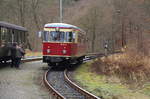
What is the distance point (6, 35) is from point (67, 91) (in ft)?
28.7

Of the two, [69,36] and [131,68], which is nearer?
[131,68]

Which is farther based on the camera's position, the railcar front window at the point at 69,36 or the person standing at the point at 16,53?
the railcar front window at the point at 69,36

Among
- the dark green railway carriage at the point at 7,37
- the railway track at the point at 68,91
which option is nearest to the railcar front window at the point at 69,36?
the dark green railway carriage at the point at 7,37

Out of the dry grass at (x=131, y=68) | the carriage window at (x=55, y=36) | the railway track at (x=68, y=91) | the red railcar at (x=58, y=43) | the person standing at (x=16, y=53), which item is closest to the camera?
the railway track at (x=68, y=91)

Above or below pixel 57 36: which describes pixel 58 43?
below

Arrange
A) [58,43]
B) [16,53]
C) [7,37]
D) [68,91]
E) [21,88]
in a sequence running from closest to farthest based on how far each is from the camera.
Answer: [68,91], [21,88], [16,53], [7,37], [58,43]

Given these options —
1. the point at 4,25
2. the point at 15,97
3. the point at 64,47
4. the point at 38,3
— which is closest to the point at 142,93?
the point at 15,97

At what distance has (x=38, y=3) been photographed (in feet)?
144

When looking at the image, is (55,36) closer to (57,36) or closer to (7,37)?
(57,36)

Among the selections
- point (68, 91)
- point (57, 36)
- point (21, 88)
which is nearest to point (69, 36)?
point (57, 36)

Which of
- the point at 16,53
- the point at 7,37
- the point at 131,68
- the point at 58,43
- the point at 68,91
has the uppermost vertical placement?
the point at 7,37

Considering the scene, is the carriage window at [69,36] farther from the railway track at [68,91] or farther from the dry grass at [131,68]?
the railway track at [68,91]

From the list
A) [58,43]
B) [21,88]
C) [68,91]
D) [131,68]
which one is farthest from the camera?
[58,43]

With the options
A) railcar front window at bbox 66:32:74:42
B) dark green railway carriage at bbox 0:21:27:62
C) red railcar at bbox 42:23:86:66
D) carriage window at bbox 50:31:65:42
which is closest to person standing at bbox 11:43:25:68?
dark green railway carriage at bbox 0:21:27:62
